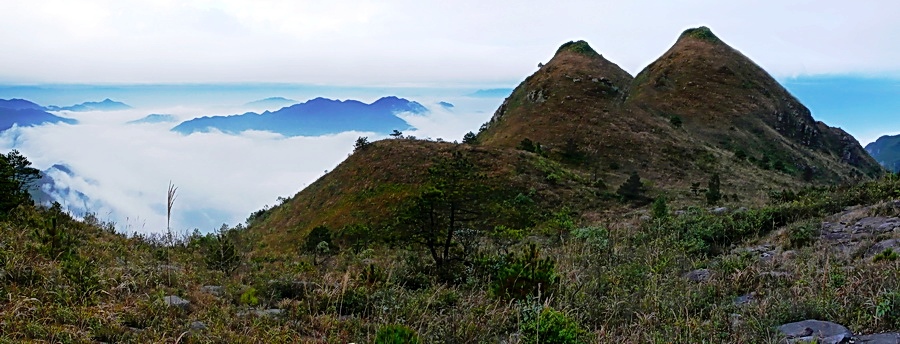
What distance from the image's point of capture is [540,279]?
6.32m

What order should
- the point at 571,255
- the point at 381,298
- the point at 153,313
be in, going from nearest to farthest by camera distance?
the point at 153,313, the point at 381,298, the point at 571,255

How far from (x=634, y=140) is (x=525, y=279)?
3419 cm

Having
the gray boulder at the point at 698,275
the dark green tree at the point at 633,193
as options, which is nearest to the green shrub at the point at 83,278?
the gray boulder at the point at 698,275

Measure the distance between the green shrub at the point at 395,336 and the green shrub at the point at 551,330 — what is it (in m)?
0.90

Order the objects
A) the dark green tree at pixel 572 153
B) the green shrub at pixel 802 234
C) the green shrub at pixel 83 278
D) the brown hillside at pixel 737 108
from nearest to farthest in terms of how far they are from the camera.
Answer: the green shrub at pixel 83 278
the green shrub at pixel 802 234
the dark green tree at pixel 572 153
the brown hillside at pixel 737 108

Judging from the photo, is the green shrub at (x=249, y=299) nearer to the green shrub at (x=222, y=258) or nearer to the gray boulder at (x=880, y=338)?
the green shrub at (x=222, y=258)

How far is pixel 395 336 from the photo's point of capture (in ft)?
13.6

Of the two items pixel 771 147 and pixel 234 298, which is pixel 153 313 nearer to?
pixel 234 298

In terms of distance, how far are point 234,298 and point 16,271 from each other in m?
2.06

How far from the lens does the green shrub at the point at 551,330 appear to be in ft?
13.8

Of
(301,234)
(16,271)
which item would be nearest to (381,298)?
(16,271)

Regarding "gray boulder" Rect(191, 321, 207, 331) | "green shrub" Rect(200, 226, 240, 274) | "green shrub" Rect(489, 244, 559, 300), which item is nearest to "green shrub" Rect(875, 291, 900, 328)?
"green shrub" Rect(489, 244, 559, 300)

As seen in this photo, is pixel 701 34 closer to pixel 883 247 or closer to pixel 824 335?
pixel 883 247

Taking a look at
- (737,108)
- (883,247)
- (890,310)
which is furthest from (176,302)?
(737,108)
